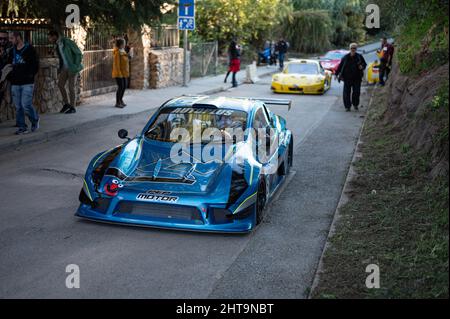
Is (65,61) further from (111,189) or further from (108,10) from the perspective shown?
(111,189)

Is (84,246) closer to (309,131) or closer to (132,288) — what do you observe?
(132,288)

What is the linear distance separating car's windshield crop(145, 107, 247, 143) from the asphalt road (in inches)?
48.2

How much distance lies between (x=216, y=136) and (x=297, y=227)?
5.30 ft

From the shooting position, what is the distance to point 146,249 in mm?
6625

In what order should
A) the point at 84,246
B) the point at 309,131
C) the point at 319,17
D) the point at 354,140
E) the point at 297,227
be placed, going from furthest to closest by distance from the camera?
the point at 319,17 < the point at 309,131 < the point at 354,140 < the point at 297,227 < the point at 84,246

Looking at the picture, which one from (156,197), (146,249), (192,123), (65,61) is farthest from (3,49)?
(146,249)

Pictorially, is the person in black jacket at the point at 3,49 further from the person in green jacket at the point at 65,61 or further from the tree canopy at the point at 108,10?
A: the person in green jacket at the point at 65,61

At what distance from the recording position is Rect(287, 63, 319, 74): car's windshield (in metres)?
24.1

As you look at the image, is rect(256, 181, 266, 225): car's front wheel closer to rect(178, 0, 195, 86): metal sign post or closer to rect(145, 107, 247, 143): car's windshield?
rect(145, 107, 247, 143): car's windshield

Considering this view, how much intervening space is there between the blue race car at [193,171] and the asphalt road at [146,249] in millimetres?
A: 215

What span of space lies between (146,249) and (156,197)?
1.95 feet

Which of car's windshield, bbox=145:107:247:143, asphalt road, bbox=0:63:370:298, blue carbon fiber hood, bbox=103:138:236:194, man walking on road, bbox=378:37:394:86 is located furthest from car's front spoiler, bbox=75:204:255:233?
man walking on road, bbox=378:37:394:86
